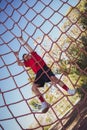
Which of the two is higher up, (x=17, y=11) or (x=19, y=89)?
(x=17, y=11)

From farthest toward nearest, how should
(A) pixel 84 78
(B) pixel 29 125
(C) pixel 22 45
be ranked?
1. (B) pixel 29 125
2. (A) pixel 84 78
3. (C) pixel 22 45

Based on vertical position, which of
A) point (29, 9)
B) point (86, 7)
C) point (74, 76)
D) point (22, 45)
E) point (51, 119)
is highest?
point (86, 7)

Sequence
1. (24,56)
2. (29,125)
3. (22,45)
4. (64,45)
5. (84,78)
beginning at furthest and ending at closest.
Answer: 1. (29,125)
2. (64,45)
3. (84,78)
4. (24,56)
5. (22,45)

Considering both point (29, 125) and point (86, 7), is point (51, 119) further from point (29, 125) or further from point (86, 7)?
point (86, 7)

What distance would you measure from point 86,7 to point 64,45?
1850mm

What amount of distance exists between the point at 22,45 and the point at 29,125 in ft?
36.1

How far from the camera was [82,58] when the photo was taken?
33.1ft

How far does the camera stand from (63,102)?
10875 mm

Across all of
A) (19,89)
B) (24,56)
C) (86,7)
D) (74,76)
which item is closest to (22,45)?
(19,89)

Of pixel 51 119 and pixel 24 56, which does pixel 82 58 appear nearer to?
pixel 51 119

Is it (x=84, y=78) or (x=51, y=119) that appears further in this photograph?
(x=51, y=119)

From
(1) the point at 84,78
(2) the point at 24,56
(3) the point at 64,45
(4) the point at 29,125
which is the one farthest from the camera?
(4) the point at 29,125

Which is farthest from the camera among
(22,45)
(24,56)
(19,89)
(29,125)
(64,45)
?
(29,125)

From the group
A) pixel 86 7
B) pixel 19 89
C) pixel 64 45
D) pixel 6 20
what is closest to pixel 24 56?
pixel 6 20
